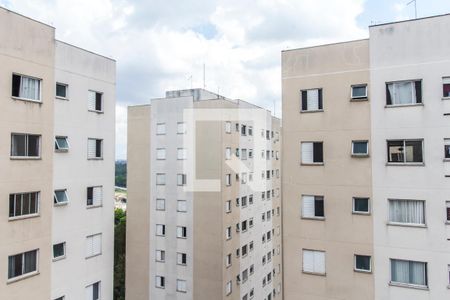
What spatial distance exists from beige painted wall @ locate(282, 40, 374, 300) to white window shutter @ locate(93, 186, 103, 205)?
1077 centimetres

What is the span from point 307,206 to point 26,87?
586 inches

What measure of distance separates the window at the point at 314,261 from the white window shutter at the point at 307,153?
4619 mm

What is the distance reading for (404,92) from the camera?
16312mm

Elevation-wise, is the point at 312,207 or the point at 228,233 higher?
the point at 312,207

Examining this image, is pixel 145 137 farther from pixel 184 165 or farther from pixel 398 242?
pixel 398 242

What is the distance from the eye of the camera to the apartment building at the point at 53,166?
616 inches

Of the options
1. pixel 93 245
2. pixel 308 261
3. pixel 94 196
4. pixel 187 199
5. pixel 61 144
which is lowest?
pixel 308 261

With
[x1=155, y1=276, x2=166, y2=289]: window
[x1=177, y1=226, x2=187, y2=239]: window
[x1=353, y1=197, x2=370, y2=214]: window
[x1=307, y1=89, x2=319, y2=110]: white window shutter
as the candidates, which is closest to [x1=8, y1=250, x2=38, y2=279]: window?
[x1=307, y1=89, x2=319, y2=110]: white window shutter

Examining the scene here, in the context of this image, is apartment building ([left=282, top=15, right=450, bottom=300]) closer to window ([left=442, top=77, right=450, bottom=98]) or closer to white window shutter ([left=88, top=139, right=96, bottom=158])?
window ([left=442, top=77, right=450, bottom=98])

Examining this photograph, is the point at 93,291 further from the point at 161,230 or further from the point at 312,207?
the point at 161,230

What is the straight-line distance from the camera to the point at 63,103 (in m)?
18.4

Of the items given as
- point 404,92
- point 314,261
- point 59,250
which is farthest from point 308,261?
point 59,250

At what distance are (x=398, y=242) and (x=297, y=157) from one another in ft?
20.1

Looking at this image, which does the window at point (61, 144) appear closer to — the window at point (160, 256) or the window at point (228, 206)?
the window at point (228, 206)
